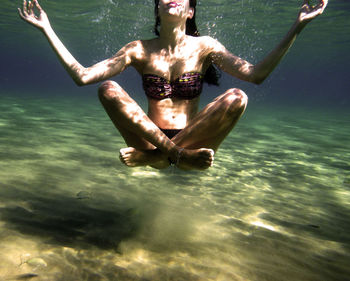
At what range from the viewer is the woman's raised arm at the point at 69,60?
2969mm

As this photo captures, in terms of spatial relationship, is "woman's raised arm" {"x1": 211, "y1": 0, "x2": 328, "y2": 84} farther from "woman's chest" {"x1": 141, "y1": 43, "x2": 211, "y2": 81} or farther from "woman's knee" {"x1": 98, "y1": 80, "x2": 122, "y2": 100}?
"woman's knee" {"x1": 98, "y1": 80, "x2": 122, "y2": 100}

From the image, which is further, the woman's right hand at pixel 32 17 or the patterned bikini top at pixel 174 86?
the patterned bikini top at pixel 174 86

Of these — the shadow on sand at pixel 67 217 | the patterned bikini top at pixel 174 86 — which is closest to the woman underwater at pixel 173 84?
the patterned bikini top at pixel 174 86

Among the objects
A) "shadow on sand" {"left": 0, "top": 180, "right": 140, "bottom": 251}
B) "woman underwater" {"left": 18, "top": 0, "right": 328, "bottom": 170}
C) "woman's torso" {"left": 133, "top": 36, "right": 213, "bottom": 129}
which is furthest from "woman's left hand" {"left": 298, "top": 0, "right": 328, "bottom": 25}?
"shadow on sand" {"left": 0, "top": 180, "right": 140, "bottom": 251}

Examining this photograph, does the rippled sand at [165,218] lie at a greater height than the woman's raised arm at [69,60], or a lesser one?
lesser

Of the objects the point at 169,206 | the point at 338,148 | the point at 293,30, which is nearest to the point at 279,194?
the point at 169,206

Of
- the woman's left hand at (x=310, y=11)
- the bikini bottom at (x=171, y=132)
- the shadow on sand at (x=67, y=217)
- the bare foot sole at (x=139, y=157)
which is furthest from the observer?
the bikini bottom at (x=171, y=132)

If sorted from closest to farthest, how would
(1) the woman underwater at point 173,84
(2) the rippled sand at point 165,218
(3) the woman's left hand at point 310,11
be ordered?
(2) the rippled sand at point 165,218, (3) the woman's left hand at point 310,11, (1) the woman underwater at point 173,84

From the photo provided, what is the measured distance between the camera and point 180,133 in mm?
3381

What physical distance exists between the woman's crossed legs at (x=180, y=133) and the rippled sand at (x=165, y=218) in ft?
3.01

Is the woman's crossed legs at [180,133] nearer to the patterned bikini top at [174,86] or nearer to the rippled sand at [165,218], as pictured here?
the patterned bikini top at [174,86]

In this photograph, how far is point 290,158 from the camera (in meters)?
8.13

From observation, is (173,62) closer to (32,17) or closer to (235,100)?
(235,100)

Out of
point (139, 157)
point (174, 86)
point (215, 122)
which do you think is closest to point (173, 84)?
point (174, 86)
